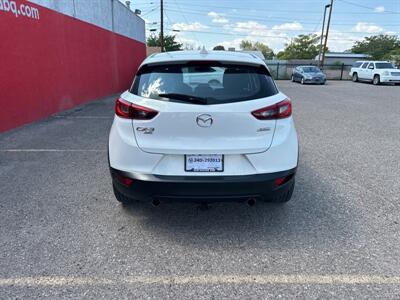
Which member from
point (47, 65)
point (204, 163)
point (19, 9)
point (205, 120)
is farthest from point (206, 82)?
point (47, 65)

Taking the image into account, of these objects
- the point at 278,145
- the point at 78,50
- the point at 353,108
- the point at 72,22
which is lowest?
the point at 353,108

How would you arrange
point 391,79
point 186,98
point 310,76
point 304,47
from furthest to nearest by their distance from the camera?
point 304,47 < point 310,76 < point 391,79 < point 186,98

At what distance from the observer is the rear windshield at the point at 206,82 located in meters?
A: 2.92

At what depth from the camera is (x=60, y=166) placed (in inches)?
199

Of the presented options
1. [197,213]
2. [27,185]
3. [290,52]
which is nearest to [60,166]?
[27,185]

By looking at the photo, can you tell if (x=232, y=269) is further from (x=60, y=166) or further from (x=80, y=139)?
(x=80, y=139)

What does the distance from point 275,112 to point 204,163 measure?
81cm

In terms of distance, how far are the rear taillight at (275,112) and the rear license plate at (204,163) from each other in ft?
1.67

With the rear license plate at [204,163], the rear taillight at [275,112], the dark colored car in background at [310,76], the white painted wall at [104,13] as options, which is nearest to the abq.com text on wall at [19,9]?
the white painted wall at [104,13]

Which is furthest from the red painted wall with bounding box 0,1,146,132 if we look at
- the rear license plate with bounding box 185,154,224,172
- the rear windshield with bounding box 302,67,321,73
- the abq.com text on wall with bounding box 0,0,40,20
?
the rear windshield with bounding box 302,67,321,73

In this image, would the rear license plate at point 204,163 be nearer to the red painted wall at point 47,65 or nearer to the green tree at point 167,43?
the red painted wall at point 47,65

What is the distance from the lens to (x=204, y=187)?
276 centimetres

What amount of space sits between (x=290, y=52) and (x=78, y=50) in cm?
7358

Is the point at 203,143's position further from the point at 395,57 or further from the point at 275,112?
the point at 395,57
